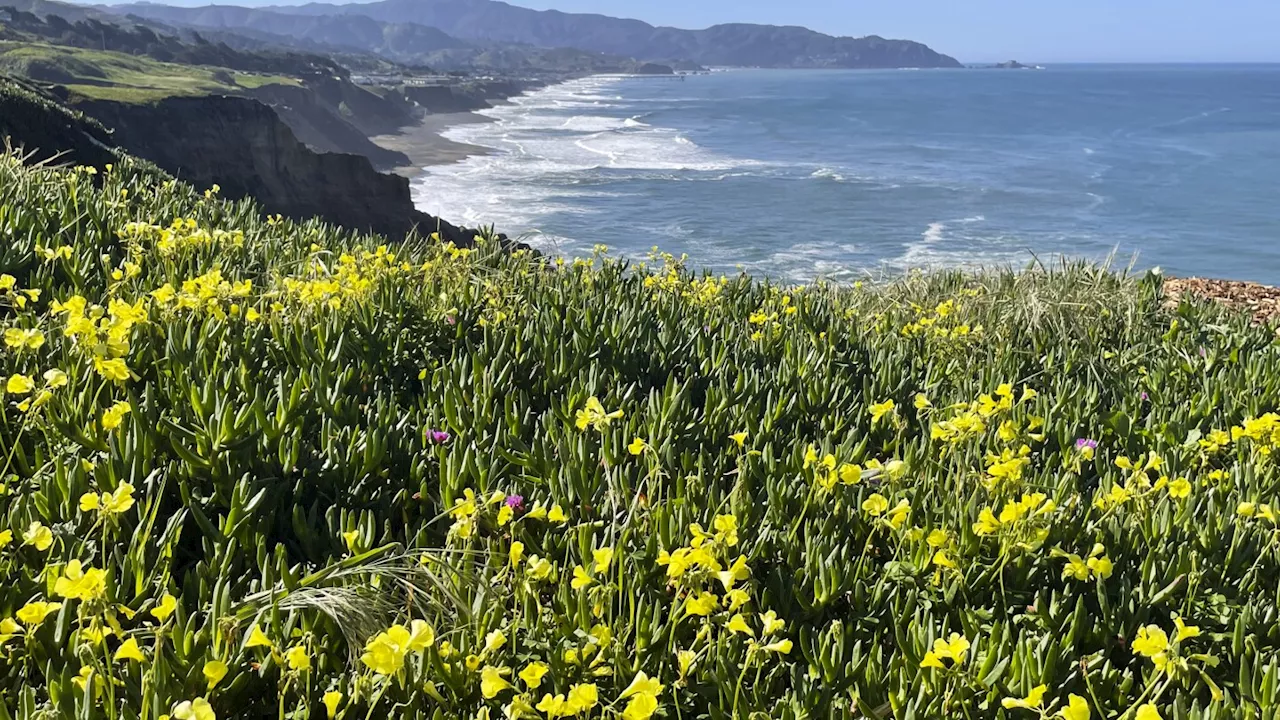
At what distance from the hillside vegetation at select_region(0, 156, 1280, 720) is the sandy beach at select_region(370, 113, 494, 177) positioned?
47009 millimetres

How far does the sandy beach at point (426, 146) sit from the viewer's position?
180 feet

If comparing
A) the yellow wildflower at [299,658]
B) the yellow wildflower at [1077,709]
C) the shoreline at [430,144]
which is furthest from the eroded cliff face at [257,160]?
the yellow wildflower at [1077,709]

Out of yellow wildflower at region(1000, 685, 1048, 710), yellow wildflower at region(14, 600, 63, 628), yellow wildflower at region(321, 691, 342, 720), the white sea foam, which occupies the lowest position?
the white sea foam

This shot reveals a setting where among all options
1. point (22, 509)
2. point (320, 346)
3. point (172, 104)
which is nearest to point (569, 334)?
point (320, 346)

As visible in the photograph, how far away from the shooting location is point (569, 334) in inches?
175

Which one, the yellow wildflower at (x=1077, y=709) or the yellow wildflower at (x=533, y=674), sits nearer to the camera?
the yellow wildflower at (x=1077, y=709)

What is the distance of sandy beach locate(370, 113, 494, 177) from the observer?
180 feet

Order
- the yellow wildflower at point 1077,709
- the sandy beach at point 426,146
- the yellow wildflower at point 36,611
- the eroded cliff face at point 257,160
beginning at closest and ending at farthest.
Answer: the yellow wildflower at point 1077,709
the yellow wildflower at point 36,611
the eroded cliff face at point 257,160
the sandy beach at point 426,146

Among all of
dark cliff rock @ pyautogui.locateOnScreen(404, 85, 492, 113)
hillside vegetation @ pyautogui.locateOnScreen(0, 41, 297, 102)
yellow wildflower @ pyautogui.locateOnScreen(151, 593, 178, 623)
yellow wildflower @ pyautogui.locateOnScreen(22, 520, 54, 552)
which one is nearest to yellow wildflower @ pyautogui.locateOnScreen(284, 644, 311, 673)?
yellow wildflower @ pyautogui.locateOnScreen(151, 593, 178, 623)

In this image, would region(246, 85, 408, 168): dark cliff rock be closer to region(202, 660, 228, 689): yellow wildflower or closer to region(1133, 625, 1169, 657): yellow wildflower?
region(202, 660, 228, 689): yellow wildflower

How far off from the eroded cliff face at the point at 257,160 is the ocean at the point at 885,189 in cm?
487

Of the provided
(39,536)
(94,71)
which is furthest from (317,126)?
(39,536)

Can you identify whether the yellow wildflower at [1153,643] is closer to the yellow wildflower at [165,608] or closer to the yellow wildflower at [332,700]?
the yellow wildflower at [332,700]

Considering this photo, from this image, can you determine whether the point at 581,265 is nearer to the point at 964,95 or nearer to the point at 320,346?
→ the point at 320,346
